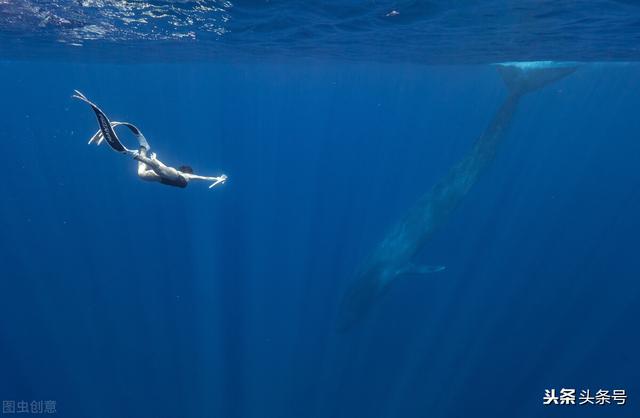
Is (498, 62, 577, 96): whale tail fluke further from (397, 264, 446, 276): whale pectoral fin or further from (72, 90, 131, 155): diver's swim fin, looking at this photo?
(72, 90, 131, 155): diver's swim fin

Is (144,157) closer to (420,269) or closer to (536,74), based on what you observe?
(420,269)

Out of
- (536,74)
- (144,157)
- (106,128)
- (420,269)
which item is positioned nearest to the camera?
Answer: (106,128)

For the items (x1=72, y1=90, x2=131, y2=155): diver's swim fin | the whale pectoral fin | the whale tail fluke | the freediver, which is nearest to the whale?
the whale pectoral fin

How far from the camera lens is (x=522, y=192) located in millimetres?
54531

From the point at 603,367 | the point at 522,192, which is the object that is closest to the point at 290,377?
the point at 603,367

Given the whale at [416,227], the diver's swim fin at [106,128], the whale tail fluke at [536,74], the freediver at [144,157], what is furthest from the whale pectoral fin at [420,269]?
the diver's swim fin at [106,128]

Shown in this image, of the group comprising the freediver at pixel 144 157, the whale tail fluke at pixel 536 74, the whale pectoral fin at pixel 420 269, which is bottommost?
the whale pectoral fin at pixel 420 269

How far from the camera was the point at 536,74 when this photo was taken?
20734mm

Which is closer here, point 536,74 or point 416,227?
point 416,227

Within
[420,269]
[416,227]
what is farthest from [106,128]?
[416,227]

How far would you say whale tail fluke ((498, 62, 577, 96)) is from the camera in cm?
1984

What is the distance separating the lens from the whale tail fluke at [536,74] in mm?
19844

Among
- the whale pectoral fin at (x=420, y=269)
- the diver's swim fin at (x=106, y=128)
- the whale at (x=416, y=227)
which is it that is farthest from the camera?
the whale at (x=416, y=227)

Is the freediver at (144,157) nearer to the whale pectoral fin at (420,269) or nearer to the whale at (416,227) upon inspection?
the whale pectoral fin at (420,269)
